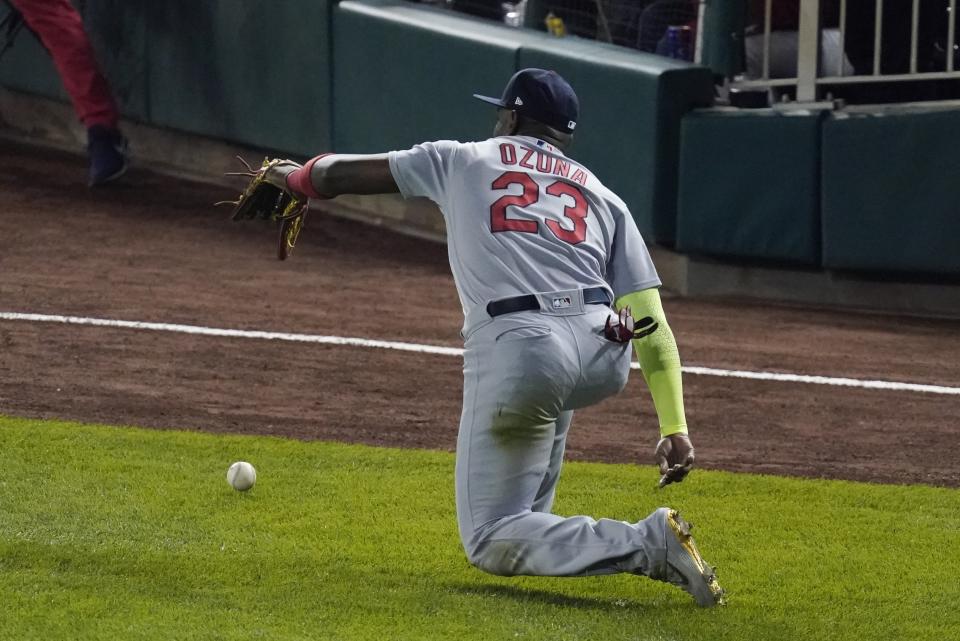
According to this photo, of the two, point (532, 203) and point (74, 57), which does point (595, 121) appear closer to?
point (74, 57)

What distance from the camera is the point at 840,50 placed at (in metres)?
9.91

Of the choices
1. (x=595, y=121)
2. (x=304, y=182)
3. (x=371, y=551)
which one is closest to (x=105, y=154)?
(x=595, y=121)

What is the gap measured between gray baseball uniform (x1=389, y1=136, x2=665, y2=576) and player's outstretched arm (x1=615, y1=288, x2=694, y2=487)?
0.17ft

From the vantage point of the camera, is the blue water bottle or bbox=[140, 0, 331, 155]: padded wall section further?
bbox=[140, 0, 331, 155]: padded wall section

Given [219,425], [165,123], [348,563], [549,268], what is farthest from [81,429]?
[165,123]

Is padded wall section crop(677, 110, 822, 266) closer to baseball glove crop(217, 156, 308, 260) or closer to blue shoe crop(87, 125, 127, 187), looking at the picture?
blue shoe crop(87, 125, 127, 187)

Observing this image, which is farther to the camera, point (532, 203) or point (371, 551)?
point (371, 551)

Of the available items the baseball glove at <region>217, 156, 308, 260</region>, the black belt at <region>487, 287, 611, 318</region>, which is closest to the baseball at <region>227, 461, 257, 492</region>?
the baseball glove at <region>217, 156, 308, 260</region>

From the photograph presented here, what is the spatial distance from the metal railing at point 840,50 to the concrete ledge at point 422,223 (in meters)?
1.23

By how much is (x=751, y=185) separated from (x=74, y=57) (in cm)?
568

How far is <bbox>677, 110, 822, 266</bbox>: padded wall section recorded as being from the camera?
9945mm

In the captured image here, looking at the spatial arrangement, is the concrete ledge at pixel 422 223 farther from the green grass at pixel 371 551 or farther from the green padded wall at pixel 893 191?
the green grass at pixel 371 551

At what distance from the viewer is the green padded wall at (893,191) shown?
951cm

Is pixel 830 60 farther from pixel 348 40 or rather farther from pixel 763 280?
pixel 348 40
